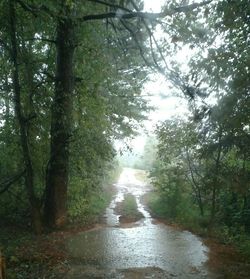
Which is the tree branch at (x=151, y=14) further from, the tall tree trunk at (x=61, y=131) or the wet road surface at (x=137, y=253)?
the wet road surface at (x=137, y=253)

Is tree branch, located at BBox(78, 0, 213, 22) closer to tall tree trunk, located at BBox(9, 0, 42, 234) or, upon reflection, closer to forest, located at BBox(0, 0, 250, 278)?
forest, located at BBox(0, 0, 250, 278)

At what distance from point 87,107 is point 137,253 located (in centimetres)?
614

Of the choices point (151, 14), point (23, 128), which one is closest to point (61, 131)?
point (23, 128)

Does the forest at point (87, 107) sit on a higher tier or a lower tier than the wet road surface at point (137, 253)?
higher

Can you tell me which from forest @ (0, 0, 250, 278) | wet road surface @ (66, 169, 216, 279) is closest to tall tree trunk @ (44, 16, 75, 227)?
forest @ (0, 0, 250, 278)

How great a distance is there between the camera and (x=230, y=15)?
8.45 m

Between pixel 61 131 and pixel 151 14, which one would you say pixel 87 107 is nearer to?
pixel 61 131

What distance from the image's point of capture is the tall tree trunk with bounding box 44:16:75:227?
12.8 meters

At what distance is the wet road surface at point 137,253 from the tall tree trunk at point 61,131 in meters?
1.48

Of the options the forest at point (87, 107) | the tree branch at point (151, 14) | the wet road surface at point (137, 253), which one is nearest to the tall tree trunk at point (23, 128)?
the forest at point (87, 107)

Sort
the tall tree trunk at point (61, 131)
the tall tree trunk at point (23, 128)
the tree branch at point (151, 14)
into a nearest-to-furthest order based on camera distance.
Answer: the tree branch at point (151, 14)
the tall tree trunk at point (23, 128)
the tall tree trunk at point (61, 131)

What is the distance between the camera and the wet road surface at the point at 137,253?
8633 mm

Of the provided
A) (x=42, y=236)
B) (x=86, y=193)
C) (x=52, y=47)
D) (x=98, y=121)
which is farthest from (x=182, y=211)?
(x=52, y=47)

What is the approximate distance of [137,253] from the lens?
34.4 feet
